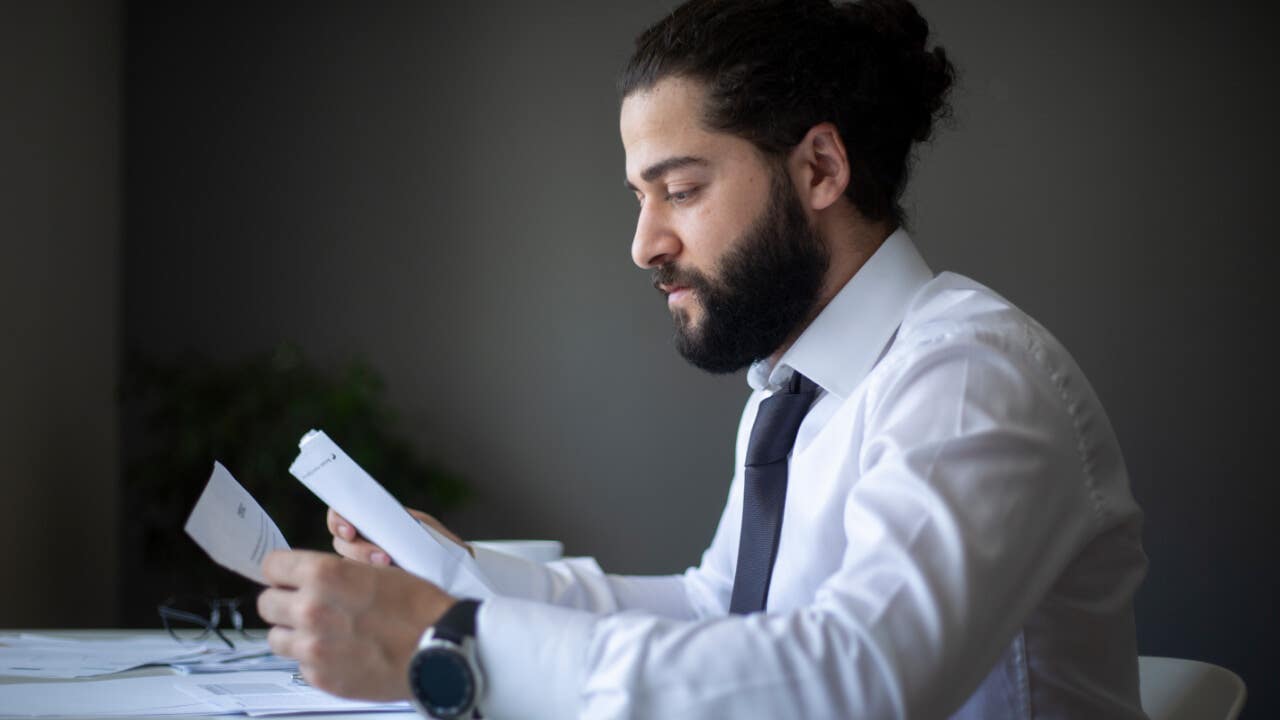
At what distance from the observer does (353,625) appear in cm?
90

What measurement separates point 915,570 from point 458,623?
0.36 meters

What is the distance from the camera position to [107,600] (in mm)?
3354

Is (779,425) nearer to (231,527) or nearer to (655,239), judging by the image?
(655,239)

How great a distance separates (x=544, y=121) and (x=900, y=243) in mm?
2227

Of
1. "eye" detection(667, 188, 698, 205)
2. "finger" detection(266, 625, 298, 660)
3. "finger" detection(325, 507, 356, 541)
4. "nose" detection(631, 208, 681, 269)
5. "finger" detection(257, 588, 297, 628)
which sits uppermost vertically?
"eye" detection(667, 188, 698, 205)

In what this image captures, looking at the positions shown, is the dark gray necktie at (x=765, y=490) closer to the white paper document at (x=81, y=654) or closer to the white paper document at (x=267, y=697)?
the white paper document at (x=267, y=697)

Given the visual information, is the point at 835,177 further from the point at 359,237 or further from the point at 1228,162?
the point at 359,237

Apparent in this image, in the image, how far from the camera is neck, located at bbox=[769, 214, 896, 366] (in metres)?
1.45

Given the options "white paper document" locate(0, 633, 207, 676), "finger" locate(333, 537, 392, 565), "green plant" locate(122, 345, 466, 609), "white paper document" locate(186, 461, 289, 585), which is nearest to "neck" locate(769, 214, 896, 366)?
"finger" locate(333, 537, 392, 565)

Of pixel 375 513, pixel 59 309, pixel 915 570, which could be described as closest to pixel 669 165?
pixel 375 513

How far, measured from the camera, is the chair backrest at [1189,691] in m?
1.37

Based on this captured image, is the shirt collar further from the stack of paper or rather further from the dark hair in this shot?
the stack of paper

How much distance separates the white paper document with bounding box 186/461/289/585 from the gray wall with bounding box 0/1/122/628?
185 centimetres

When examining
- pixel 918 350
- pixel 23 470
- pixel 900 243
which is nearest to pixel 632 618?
pixel 918 350
